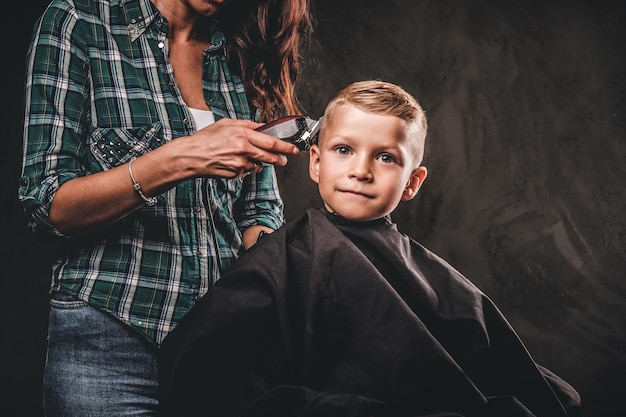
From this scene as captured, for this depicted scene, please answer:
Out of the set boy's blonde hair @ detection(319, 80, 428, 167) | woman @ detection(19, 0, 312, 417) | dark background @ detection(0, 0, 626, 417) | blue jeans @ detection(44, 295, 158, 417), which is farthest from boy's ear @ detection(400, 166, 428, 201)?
dark background @ detection(0, 0, 626, 417)

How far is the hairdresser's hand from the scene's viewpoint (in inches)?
48.1

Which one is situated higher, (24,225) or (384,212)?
(384,212)

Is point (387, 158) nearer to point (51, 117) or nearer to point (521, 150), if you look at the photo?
point (51, 117)

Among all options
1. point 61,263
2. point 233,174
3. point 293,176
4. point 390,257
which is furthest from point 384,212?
point 293,176

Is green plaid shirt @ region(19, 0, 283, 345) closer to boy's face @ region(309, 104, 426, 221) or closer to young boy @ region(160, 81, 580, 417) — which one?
young boy @ region(160, 81, 580, 417)

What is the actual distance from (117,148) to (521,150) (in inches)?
78.4

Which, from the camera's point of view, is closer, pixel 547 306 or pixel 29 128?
pixel 29 128

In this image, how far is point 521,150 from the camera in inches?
106

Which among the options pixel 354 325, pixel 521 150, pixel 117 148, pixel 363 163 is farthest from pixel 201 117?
pixel 521 150

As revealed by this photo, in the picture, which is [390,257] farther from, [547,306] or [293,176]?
[547,306]

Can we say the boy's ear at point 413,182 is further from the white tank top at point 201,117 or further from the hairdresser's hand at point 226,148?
the white tank top at point 201,117

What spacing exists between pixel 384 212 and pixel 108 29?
83cm

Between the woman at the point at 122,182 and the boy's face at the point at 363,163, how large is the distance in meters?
0.13

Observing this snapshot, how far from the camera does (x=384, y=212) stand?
1.42m
